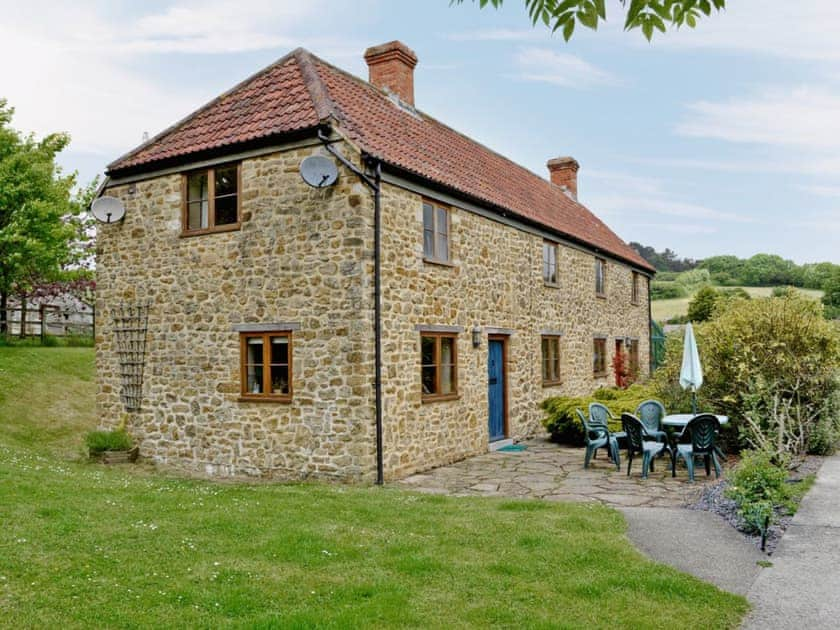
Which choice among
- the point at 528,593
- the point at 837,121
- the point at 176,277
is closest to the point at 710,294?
the point at 837,121

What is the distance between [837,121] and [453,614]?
29.0 feet

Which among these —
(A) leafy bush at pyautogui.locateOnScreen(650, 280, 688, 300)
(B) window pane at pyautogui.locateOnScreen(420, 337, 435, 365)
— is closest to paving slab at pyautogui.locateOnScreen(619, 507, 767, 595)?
(B) window pane at pyautogui.locateOnScreen(420, 337, 435, 365)

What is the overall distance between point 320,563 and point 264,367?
18.7 ft

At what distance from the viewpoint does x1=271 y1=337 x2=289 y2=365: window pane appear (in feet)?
37.1

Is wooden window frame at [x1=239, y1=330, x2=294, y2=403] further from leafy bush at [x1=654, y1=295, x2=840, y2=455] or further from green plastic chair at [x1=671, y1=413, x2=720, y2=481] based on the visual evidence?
leafy bush at [x1=654, y1=295, x2=840, y2=455]

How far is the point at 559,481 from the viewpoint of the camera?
10.9 m

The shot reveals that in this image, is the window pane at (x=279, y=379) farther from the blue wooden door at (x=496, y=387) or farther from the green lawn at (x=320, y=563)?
the blue wooden door at (x=496, y=387)

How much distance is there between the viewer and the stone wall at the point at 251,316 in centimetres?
1066

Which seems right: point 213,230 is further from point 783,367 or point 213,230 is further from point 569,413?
point 783,367

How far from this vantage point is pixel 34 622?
4.84 metres

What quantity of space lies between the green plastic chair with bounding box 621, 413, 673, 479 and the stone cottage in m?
3.17

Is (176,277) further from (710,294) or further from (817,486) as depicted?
(710,294)

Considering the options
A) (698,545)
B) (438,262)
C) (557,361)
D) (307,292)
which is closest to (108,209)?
(307,292)

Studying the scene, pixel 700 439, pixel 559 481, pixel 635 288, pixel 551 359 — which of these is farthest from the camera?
pixel 635 288
